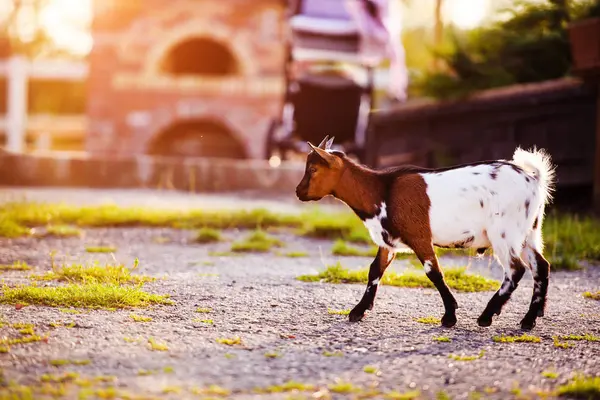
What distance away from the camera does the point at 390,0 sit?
1730cm

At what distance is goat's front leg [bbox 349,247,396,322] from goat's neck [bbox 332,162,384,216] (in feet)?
0.96

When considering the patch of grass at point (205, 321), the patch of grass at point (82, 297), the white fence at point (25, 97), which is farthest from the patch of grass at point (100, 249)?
the white fence at point (25, 97)

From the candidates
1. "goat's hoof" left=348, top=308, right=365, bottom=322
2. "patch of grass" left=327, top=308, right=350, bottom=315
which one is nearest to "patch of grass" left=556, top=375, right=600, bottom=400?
"goat's hoof" left=348, top=308, right=365, bottom=322

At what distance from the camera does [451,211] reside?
4.83 metres

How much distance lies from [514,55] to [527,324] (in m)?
8.37

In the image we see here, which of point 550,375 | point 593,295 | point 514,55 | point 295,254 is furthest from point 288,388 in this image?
point 514,55

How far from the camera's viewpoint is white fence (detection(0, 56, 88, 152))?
30.8 metres

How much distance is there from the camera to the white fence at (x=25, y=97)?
101ft

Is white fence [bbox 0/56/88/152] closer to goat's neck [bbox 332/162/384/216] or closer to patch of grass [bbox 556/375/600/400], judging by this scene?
goat's neck [bbox 332/162/384/216]

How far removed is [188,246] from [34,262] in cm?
179

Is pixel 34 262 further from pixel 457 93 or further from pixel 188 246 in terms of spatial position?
pixel 457 93

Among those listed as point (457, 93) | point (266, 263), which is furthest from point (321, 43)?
point (266, 263)

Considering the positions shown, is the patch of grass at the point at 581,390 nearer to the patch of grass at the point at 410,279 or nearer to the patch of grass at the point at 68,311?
the patch of grass at the point at 410,279

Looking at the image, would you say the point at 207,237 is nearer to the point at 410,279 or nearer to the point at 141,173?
the point at 410,279
